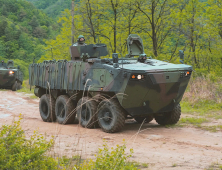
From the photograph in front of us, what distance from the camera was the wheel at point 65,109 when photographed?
11031 millimetres

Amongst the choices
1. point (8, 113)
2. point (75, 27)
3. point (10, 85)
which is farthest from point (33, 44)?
point (8, 113)

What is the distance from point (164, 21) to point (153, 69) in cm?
1292

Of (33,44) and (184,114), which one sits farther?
(33,44)

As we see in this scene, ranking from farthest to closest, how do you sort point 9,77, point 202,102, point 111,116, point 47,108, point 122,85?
point 9,77
point 202,102
point 47,108
point 111,116
point 122,85

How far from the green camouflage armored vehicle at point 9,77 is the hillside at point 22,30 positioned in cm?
2973

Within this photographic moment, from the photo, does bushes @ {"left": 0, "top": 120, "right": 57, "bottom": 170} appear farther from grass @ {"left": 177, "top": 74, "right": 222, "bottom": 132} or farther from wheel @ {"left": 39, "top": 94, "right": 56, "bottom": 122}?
wheel @ {"left": 39, "top": 94, "right": 56, "bottom": 122}

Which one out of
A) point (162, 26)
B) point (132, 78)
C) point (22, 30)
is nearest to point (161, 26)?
point (162, 26)

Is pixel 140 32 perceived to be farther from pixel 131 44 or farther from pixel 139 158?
pixel 139 158

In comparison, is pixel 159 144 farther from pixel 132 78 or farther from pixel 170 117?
pixel 170 117

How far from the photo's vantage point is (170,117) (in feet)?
33.6

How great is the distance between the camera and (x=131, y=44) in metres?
10.8

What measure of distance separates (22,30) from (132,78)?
211 feet

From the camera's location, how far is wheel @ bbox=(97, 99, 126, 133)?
900cm

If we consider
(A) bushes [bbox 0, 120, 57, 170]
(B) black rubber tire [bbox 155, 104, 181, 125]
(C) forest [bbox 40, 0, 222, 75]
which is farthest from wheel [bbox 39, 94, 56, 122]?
(C) forest [bbox 40, 0, 222, 75]
